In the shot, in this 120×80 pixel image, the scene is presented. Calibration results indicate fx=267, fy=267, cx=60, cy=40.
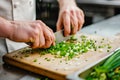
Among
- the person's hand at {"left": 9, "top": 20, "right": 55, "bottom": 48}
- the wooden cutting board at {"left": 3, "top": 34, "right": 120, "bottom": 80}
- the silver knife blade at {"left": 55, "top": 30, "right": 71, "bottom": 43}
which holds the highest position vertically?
the person's hand at {"left": 9, "top": 20, "right": 55, "bottom": 48}

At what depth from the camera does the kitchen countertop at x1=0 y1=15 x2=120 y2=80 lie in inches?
50.5

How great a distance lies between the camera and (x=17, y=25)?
136 cm

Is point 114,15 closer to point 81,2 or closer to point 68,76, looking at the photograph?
point 81,2

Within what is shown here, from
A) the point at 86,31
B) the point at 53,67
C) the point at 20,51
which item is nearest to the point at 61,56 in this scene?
the point at 53,67

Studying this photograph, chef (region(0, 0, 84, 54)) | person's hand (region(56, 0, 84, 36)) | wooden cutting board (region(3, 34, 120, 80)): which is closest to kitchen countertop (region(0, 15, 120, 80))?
wooden cutting board (region(3, 34, 120, 80))

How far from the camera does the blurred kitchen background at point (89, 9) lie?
2570mm

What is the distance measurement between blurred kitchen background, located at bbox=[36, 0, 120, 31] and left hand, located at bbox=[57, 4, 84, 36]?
881 mm

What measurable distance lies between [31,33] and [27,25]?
0.05 meters

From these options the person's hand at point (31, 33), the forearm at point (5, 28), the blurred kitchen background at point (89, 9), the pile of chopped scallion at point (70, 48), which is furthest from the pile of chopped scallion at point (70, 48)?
the blurred kitchen background at point (89, 9)

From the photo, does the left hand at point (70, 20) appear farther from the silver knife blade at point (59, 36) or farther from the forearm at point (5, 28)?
the forearm at point (5, 28)

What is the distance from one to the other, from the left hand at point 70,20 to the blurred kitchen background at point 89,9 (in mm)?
881

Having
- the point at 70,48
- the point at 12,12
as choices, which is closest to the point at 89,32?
the point at 70,48

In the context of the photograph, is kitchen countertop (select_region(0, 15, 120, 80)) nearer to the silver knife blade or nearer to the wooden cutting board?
the wooden cutting board

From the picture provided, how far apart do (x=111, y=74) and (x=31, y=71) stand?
0.39m
